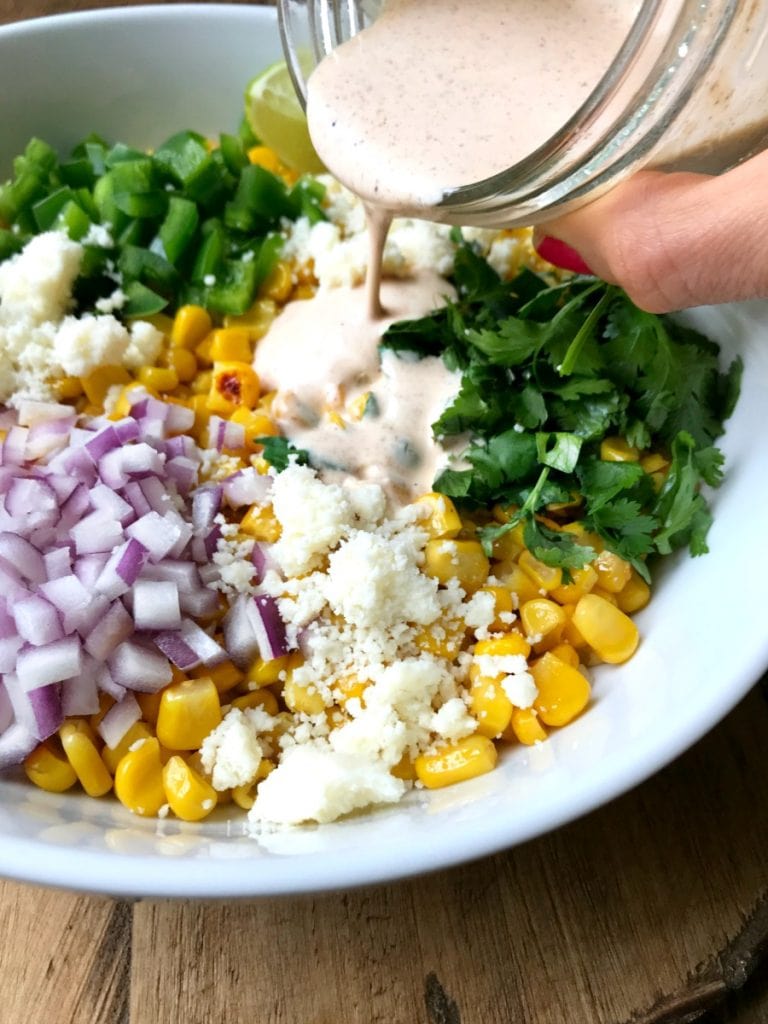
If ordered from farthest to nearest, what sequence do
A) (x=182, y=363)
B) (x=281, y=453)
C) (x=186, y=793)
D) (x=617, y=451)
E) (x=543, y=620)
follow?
(x=182, y=363) → (x=281, y=453) → (x=617, y=451) → (x=543, y=620) → (x=186, y=793)

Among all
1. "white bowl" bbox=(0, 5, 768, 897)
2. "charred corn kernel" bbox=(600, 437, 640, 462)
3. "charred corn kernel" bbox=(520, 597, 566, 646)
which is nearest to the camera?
"white bowl" bbox=(0, 5, 768, 897)

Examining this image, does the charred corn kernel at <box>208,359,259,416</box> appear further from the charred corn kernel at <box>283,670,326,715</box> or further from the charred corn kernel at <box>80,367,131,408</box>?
the charred corn kernel at <box>283,670,326,715</box>

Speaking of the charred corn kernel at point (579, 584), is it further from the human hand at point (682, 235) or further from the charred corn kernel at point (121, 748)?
the charred corn kernel at point (121, 748)

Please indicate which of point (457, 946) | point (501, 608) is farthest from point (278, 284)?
point (457, 946)

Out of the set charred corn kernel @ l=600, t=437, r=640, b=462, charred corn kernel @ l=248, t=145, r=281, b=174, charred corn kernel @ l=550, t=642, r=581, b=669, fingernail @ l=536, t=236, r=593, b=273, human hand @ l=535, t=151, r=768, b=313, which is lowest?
charred corn kernel @ l=550, t=642, r=581, b=669

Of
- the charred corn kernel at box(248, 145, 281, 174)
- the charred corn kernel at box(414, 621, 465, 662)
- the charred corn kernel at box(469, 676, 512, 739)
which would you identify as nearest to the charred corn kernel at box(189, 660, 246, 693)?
the charred corn kernel at box(414, 621, 465, 662)

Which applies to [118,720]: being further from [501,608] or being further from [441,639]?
[501,608]

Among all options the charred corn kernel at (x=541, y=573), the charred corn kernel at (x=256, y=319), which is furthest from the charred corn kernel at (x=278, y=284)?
the charred corn kernel at (x=541, y=573)
